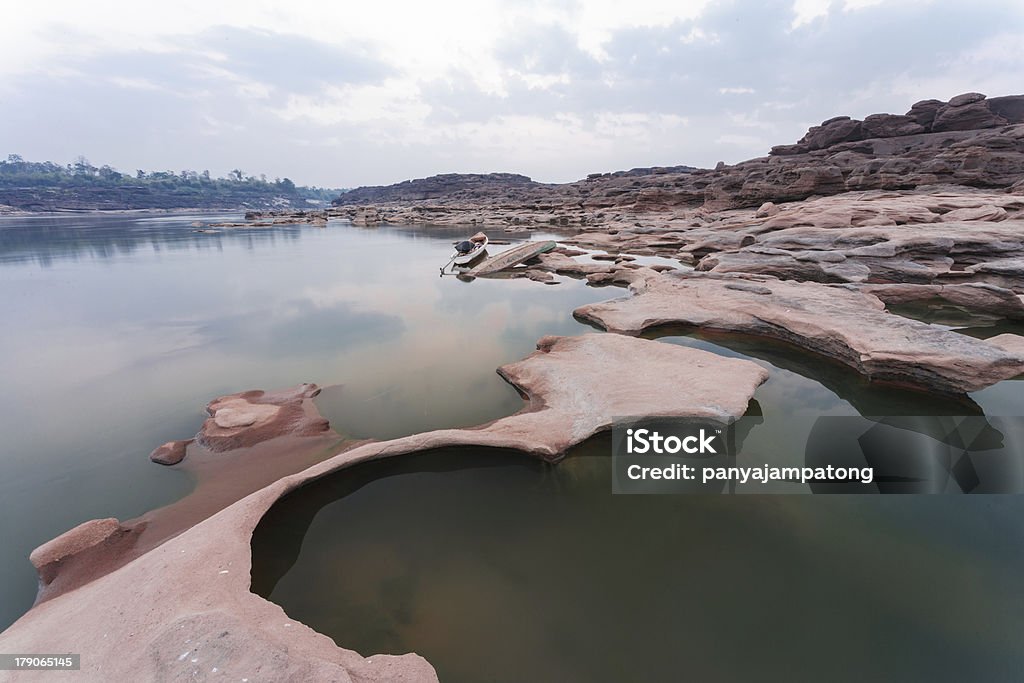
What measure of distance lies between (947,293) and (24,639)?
16.6 metres

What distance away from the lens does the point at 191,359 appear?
8.05 metres

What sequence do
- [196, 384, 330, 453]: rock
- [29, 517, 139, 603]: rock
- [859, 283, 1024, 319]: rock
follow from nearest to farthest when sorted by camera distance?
[29, 517, 139, 603]: rock
[196, 384, 330, 453]: rock
[859, 283, 1024, 319]: rock

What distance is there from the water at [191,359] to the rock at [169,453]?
137 millimetres

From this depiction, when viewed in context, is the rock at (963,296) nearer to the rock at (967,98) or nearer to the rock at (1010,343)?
the rock at (1010,343)

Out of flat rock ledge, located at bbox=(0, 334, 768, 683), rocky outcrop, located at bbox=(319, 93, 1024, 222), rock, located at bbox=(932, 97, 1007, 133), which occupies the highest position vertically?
rock, located at bbox=(932, 97, 1007, 133)

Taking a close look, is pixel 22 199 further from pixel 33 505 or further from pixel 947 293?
pixel 947 293

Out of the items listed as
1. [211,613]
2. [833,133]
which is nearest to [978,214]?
[211,613]

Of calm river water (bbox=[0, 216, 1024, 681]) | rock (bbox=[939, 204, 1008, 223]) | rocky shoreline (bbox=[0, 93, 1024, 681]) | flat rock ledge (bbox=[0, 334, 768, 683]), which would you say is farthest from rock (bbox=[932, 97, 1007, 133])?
flat rock ledge (bbox=[0, 334, 768, 683])

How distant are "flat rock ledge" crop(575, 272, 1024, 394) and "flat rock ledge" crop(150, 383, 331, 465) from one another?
20.4 ft

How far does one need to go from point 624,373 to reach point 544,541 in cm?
328

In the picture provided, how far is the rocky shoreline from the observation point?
2.50m

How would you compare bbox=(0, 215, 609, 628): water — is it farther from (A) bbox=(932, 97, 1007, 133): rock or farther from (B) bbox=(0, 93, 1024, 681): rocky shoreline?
(A) bbox=(932, 97, 1007, 133): rock

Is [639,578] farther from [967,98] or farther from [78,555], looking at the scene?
[967,98]

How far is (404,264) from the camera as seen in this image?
1978cm
